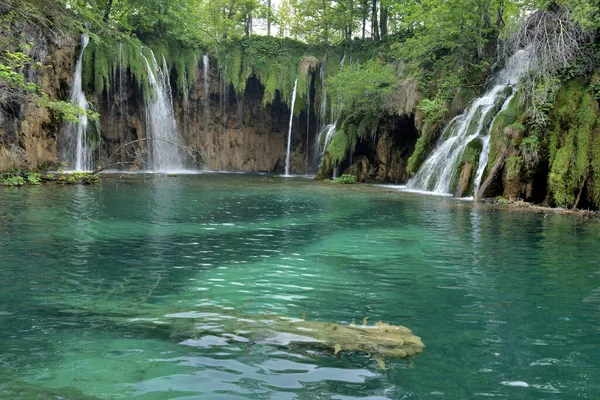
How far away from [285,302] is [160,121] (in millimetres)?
31732

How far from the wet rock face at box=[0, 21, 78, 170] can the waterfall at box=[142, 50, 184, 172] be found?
545 cm

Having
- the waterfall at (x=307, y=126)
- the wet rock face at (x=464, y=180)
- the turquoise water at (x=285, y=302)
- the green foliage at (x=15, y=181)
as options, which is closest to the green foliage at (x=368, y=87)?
the waterfall at (x=307, y=126)

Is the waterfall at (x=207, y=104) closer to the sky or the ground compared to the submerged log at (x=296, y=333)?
closer to the sky

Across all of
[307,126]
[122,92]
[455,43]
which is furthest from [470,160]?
[122,92]

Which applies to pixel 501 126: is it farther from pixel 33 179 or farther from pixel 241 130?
pixel 241 130

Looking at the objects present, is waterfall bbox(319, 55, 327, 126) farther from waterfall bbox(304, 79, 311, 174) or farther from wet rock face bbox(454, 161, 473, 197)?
wet rock face bbox(454, 161, 473, 197)

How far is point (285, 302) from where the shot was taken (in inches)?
228

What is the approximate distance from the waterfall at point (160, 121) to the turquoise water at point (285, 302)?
2290cm

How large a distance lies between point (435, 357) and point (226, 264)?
13.7 feet

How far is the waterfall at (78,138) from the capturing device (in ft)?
98.1

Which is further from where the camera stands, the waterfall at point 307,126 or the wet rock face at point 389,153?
the waterfall at point 307,126

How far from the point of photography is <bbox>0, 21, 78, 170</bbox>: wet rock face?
80.6 feet

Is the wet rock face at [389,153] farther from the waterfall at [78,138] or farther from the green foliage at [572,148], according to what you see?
the waterfall at [78,138]

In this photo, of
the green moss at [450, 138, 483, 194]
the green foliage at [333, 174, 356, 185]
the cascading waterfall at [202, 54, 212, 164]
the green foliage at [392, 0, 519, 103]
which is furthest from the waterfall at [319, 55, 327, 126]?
the green moss at [450, 138, 483, 194]
